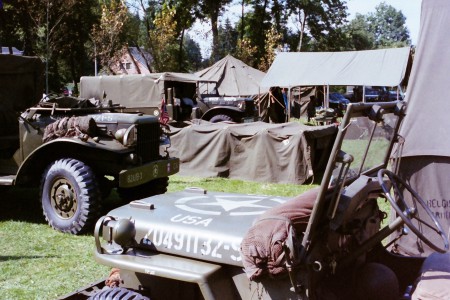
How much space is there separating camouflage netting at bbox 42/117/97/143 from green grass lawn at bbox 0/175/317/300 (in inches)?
47.6

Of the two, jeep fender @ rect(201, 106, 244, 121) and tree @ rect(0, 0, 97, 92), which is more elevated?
tree @ rect(0, 0, 97, 92)

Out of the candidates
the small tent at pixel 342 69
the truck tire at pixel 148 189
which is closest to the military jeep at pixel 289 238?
the truck tire at pixel 148 189

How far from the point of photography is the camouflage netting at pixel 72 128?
6.64 meters

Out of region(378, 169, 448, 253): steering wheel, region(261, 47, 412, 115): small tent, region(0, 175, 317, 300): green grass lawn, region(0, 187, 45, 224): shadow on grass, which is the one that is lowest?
region(0, 187, 45, 224): shadow on grass

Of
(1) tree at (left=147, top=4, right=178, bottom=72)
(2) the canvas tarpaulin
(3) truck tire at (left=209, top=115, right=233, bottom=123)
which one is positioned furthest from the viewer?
(1) tree at (left=147, top=4, right=178, bottom=72)

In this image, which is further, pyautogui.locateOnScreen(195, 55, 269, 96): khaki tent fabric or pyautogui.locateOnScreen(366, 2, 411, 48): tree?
pyautogui.locateOnScreen(366, 2, 411, 48): tree

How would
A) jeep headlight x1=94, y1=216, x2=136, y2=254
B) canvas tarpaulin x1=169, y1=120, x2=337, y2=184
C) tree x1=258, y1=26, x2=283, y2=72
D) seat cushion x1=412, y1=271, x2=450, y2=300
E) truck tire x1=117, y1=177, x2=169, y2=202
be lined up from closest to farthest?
seat cushion x1=412, y1=271, x2=450, y2=300 → jeep headlight x1=94, y1=216, x2=136, y2=254 → truck tire x1=117, y1=177, x2=169, y2=202 → canvas tarpaulin x1=169, y1=120, x2=337, y2=184 → tree x1=258, y1=26, x2=283, y2=72

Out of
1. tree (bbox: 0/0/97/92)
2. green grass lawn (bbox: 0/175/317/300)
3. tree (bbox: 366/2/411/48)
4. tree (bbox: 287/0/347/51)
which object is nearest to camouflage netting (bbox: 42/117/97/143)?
green grass lawn (bbox: 0/175/317/300)

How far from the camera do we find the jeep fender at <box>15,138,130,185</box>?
6.53 m

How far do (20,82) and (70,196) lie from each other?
9.10ft

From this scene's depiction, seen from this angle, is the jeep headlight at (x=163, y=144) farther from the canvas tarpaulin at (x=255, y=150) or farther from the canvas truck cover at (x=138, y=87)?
the canvas truck cover at (x=138, y=87)

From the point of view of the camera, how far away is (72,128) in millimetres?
6715

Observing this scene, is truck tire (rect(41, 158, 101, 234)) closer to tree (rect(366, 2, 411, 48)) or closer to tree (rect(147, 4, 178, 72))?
tree (rect(147, 4, 178, 72))

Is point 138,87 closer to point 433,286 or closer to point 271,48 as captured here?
point 433,286
